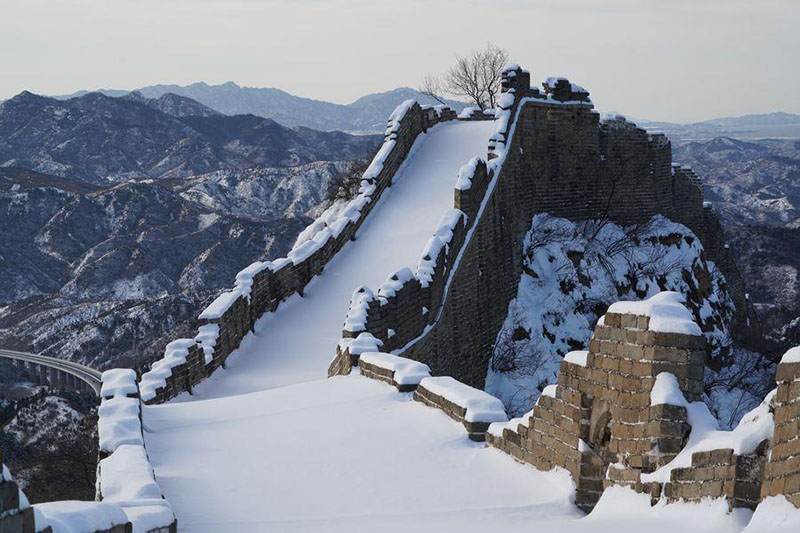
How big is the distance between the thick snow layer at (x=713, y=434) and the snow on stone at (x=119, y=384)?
5.34 meters

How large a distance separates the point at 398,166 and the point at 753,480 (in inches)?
752

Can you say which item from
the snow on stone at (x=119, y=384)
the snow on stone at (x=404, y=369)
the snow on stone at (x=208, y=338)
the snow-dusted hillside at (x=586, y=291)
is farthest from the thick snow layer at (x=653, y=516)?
the snow-dusted hillside at (x=586, y=291)

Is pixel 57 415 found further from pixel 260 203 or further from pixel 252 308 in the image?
pixel 260 203

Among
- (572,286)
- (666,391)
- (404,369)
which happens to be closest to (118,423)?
(404,369)

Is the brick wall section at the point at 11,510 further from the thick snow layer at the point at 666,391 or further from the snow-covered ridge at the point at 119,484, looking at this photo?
the thick snow layer at the point at 666,391

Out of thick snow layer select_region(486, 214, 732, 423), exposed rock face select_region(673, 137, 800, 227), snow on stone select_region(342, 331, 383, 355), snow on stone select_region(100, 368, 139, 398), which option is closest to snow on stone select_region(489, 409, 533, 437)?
snow on stone select_region(100, 368, 139, 398)

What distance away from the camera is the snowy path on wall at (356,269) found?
15250mm

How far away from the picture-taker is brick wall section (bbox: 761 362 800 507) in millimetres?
5215

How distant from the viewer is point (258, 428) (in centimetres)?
1009

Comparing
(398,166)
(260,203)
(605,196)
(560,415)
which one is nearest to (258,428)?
(560,415)

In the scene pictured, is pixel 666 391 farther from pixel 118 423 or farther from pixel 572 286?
pixel 572 286

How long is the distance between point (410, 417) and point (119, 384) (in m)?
2.83

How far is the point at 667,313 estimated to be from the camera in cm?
683

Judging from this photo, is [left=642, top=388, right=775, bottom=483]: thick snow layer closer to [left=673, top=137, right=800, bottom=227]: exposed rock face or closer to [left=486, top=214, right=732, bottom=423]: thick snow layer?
[left=486, top=214, right=732, bottom=423]: thick snow layer
